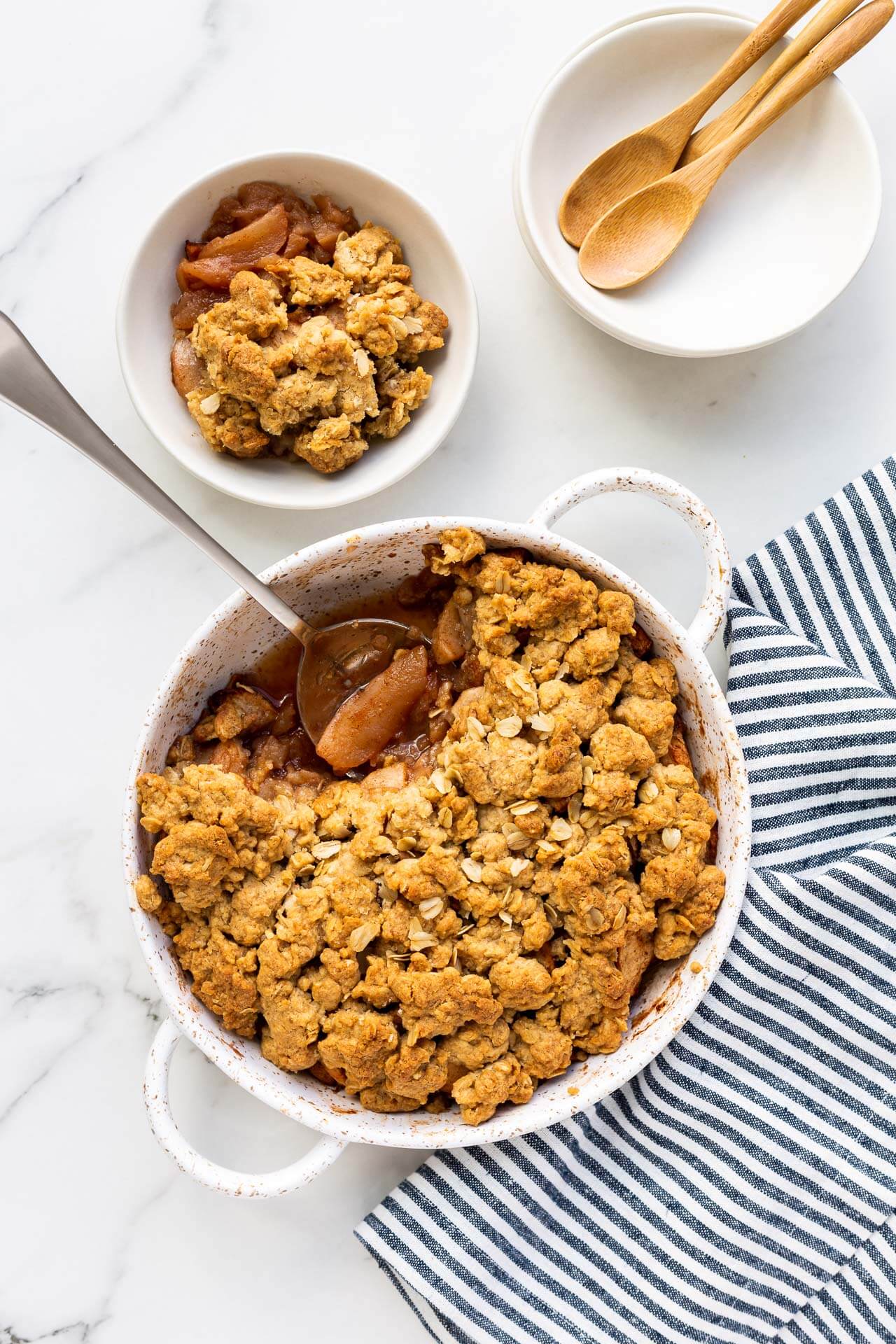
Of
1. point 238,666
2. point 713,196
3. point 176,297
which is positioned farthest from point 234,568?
point 713,196

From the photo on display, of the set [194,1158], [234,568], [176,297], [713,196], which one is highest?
[176,297]

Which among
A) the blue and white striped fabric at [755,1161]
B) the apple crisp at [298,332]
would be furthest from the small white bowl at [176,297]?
the blue and white striped fabric at [755,1161]

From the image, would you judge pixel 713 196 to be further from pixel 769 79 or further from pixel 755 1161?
pixel 755 1161

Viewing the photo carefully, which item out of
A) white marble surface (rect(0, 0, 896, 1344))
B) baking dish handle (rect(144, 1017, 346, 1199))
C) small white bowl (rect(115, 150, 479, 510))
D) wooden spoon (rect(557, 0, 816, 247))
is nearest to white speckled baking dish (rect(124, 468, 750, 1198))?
baking dish handle (rect(144, 1017, 346, 1199))

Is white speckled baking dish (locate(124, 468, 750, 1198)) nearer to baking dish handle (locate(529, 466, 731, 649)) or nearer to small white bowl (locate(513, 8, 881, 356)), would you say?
baking dish handle (locate(529, 466, 731, 649))

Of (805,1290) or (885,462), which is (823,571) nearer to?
(885,462)

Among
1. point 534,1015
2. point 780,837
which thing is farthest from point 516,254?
point 534,1015
